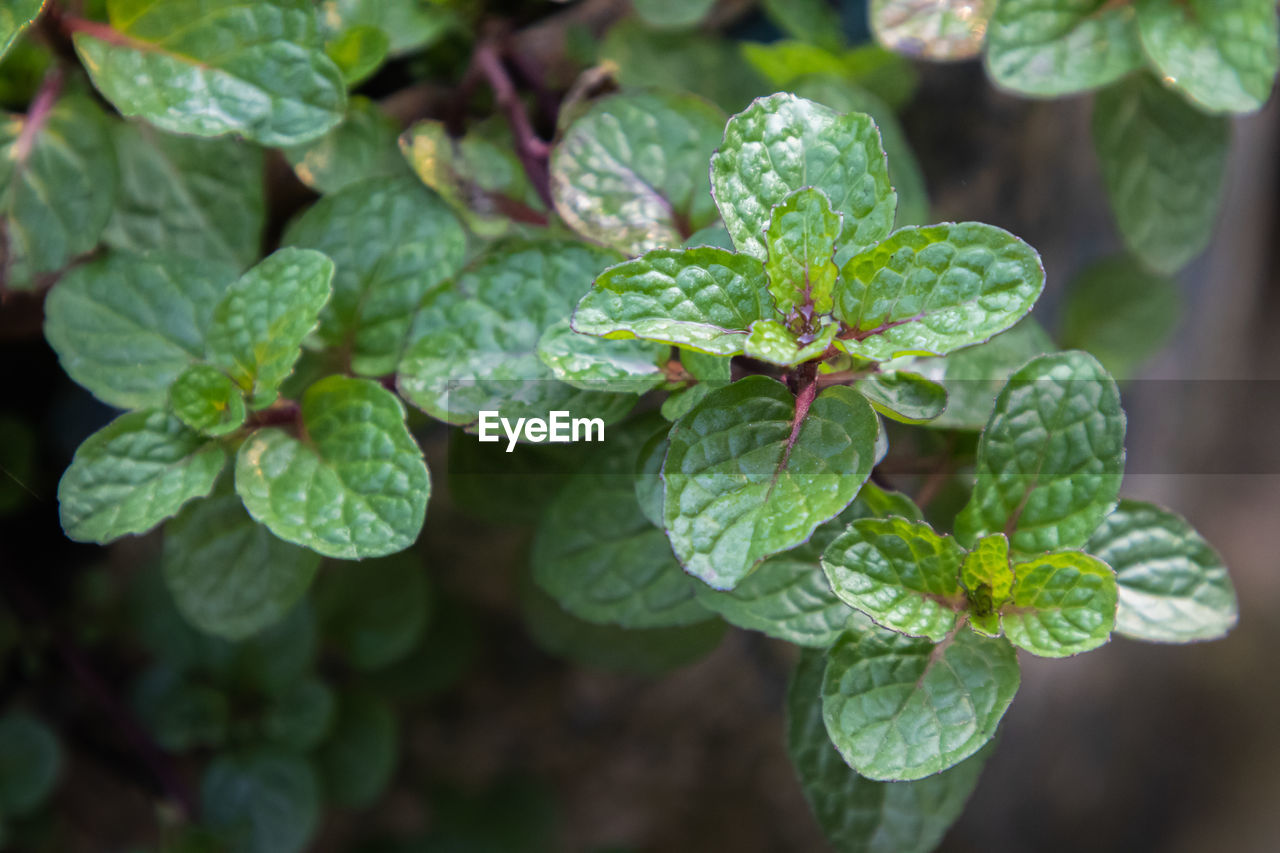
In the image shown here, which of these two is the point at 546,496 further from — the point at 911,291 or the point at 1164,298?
the point at 1164,298

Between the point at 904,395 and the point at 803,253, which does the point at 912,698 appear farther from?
the point at 803,253

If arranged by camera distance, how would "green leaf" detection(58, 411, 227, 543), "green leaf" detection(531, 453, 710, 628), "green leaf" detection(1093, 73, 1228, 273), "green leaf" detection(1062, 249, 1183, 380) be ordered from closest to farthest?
"green leaf" detection(58, 411, 227, 543) < "green leaf" detection(531, 453, 710, 628) < "green leaf" detection(1093, 73, 1228, 273) < "green leaf" detection(1062, 249, 1183, 380)

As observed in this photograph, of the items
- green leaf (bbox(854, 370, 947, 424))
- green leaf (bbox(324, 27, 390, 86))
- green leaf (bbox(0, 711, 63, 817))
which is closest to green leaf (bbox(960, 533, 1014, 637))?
green leaf (bbox(854, 370, 947, 424))

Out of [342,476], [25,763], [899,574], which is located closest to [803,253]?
[899,574]

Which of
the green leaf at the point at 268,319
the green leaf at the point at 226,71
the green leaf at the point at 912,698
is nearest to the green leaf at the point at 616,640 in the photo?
the green leaf at the point at 912,698

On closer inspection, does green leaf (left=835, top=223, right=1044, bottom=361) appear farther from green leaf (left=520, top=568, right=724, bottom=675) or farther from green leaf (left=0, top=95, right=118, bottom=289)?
green leaf (left=0, top=95, right=118, bottom=289)

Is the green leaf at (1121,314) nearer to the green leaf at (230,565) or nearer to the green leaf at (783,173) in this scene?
the green leaf at (783,173)

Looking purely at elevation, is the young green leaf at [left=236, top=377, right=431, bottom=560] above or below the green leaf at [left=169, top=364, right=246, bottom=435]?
below
